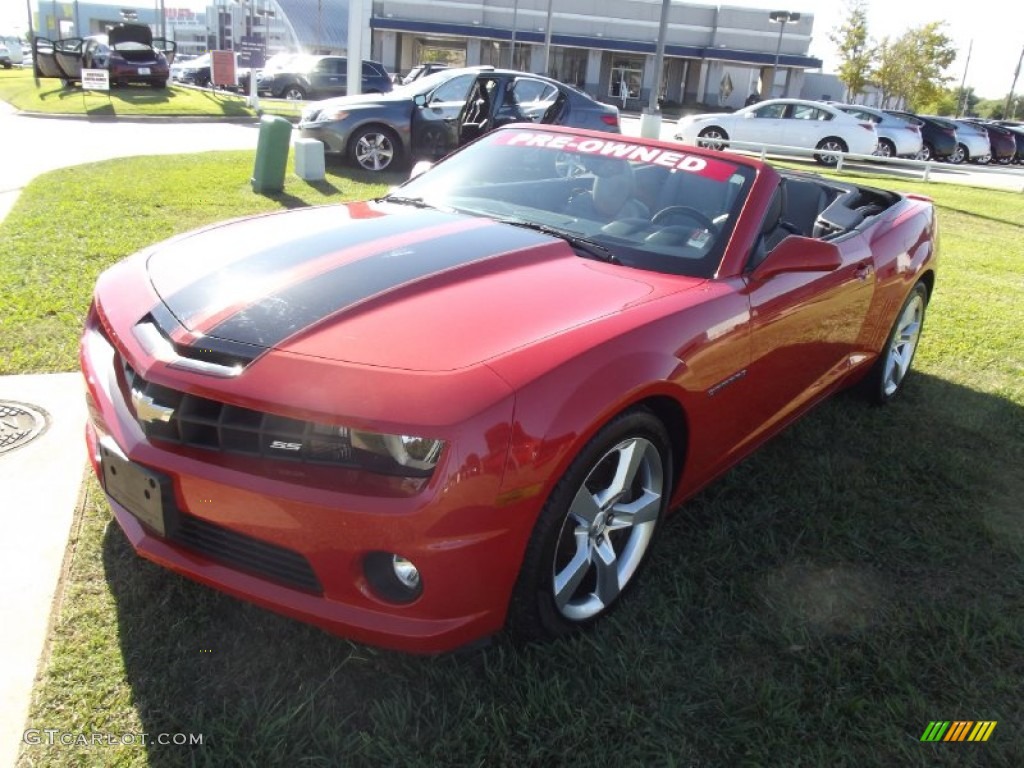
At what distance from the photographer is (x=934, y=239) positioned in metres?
4.80

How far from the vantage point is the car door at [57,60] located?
22.1 metres

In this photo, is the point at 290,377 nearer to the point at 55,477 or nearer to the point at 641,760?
Answer: the point at 641,760

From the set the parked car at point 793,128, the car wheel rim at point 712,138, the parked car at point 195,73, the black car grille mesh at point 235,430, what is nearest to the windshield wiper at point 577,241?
the black car grille mesh at point 235,430

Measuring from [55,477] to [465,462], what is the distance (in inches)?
78.8

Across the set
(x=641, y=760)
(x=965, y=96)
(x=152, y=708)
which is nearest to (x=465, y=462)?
(x=641, y=760)

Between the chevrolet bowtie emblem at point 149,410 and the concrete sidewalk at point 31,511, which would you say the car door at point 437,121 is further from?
the chevrolet bowtie emblem at point 149,410

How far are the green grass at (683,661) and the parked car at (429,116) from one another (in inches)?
332

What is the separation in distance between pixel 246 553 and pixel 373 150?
32.0 ft

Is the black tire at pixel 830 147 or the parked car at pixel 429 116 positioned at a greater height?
the parked car at pixel 429 116

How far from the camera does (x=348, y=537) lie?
1945 millimetres

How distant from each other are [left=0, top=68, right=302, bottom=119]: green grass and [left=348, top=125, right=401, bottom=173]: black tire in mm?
10000

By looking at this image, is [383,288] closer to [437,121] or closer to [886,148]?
[437,121]

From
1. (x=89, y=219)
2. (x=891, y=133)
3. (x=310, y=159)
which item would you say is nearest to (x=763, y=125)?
(x=891, y=133)
